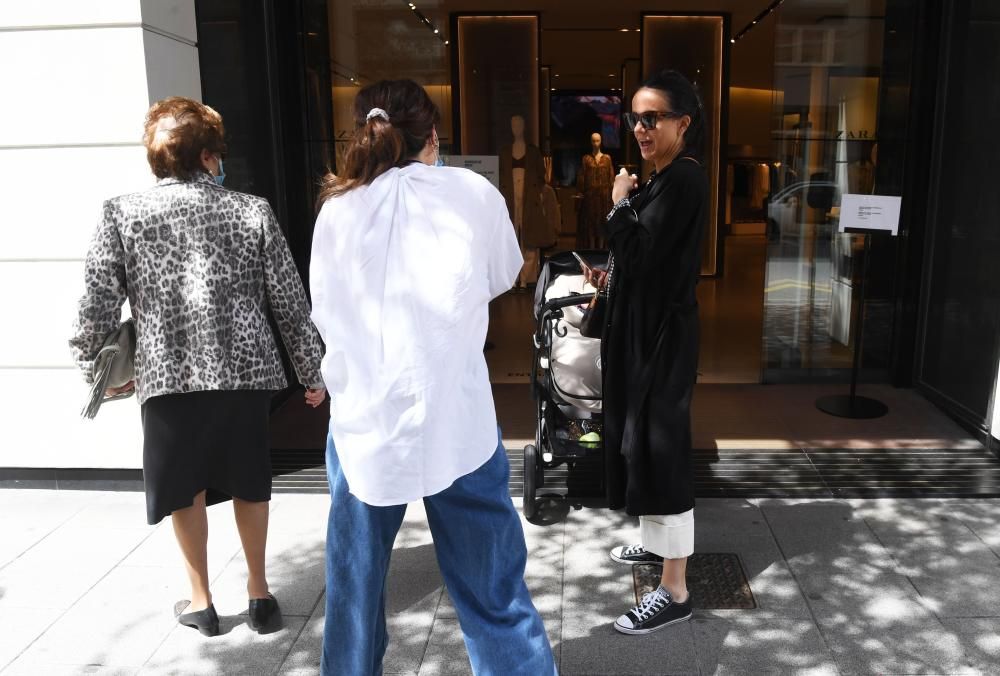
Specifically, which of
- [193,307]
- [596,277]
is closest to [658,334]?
[596,277]

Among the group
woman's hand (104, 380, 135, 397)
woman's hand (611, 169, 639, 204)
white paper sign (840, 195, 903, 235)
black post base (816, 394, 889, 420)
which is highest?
woman's hand (611, 169, 639, 204)

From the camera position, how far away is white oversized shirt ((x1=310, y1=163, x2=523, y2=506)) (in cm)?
218

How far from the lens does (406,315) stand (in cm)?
218

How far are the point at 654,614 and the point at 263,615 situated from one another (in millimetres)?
1569

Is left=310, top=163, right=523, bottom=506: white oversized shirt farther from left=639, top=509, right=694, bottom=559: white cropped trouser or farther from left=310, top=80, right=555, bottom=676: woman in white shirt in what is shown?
left=639, top=509, right=694, bottom=559: white cropped trouser

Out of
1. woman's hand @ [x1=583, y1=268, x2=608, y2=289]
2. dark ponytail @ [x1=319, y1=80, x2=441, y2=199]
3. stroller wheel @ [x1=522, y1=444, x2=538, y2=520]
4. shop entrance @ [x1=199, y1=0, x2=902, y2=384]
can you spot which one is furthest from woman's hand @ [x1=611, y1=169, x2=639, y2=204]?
shop entrance @ [x1=199, y1=0, x2=902, y2=384]

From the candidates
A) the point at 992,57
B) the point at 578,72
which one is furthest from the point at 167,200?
the point at 578,72

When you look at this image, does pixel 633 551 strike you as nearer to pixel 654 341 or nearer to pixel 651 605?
pixel 651 605

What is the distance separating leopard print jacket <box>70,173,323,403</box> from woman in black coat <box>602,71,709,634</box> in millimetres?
1326

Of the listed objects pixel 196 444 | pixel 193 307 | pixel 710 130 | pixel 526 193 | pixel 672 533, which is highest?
pixel 710 130

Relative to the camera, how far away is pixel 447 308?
221cm

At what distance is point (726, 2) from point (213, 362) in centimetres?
1137

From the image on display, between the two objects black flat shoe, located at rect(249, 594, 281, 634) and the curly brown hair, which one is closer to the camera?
the curly brown hair

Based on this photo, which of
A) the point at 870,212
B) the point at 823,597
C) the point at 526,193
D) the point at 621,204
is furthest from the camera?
the point at 526,193
